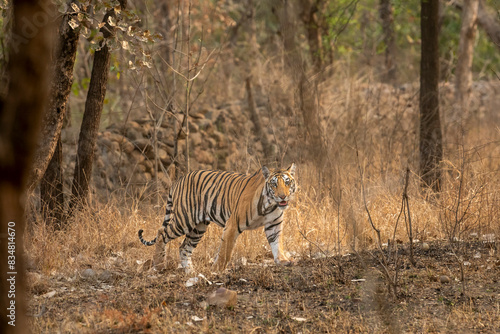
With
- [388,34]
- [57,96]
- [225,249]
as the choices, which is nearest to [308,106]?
[225,249]

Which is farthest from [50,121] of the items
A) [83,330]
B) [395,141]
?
[395,141]

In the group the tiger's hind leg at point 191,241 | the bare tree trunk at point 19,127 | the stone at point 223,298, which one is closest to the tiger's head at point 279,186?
the tiger's hind leg at point 191,241

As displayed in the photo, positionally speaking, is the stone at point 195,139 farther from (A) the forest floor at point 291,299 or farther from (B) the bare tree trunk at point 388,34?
(B) the bare tree trunk at point 388,34

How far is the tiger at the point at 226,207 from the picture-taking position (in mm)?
6004

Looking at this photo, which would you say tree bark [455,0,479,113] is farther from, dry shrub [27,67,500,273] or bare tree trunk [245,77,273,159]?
dry shrub [27,67,500,273]

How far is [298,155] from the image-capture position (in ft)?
31.1

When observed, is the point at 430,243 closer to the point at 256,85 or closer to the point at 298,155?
the point at 298,155

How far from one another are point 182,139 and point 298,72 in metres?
2.45

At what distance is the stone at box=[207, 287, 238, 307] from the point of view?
4707 mm

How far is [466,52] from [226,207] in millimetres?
9607

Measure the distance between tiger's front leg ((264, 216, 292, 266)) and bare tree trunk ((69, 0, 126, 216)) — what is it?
8.33 feet

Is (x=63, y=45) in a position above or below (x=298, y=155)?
above

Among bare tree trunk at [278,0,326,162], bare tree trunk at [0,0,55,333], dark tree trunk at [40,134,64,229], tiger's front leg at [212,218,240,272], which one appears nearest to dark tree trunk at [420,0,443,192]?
bare tree trunk at [278,0,326,162]

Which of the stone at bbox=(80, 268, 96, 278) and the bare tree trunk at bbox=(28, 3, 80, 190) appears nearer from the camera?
the bare tree trunk at bbox=(28, 3, 80, 190)
